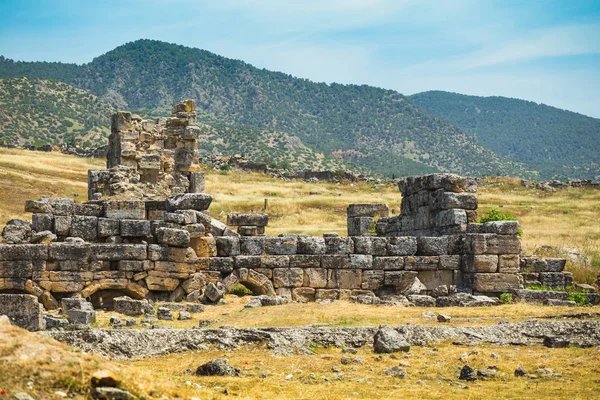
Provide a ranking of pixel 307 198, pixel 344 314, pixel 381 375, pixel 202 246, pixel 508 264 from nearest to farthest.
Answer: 1. pixel 381 375
2. pixel 344 314
3. pixel 202 246
4. pixel 508 264
5. pixel 307 198

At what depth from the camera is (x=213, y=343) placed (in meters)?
12.4

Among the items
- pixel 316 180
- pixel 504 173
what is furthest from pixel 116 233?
pixel 504 173

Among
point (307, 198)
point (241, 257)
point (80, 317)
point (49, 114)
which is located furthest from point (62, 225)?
point (49, 114)

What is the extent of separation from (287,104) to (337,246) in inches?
5441

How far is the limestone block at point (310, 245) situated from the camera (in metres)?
18.8

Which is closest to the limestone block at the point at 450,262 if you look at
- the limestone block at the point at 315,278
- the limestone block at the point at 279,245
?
the limestone block at the point at 315,278

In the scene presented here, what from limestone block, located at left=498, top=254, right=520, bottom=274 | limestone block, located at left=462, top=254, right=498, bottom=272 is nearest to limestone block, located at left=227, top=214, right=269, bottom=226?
limestone block, located at left=462, top=254, right=498, bottom=272

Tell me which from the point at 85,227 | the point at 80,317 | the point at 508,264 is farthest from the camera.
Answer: the point at 508,264

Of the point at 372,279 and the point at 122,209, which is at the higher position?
the point at 122,209

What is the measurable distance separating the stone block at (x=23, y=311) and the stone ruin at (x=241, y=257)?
3.09 meters

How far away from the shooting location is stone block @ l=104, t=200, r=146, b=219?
19.1 meters

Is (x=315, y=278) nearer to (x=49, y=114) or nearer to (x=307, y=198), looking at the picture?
(x=307, y=198)

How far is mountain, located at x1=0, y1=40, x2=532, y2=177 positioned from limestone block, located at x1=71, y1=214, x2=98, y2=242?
106636mm

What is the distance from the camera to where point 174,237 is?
17.6 metres
